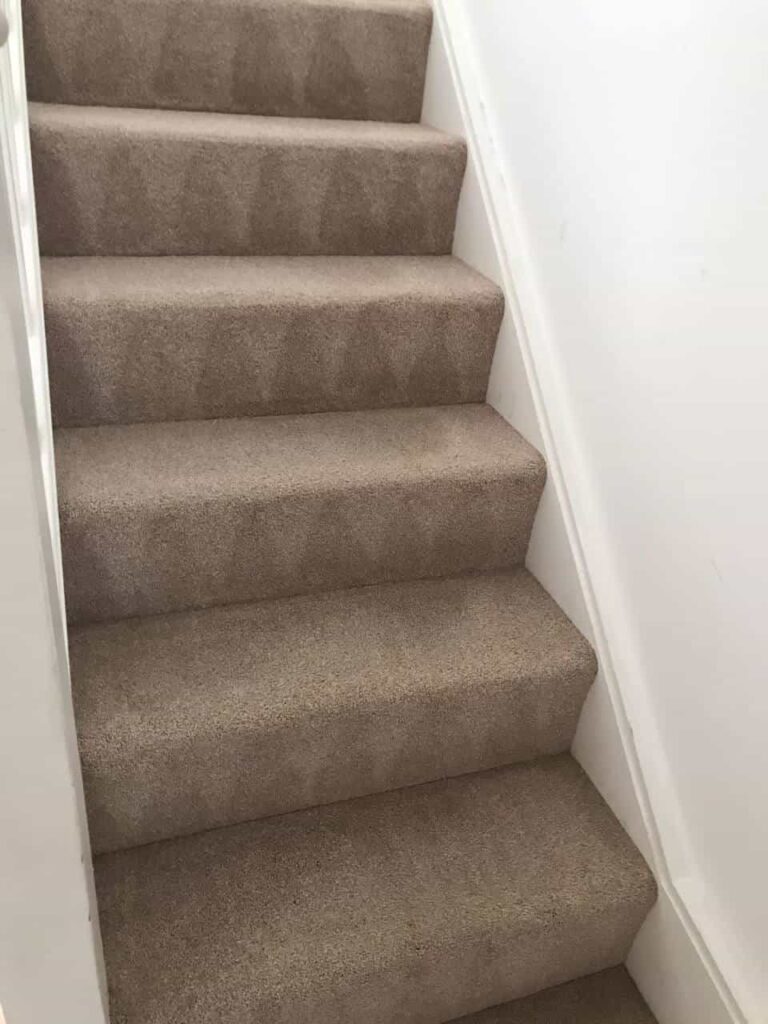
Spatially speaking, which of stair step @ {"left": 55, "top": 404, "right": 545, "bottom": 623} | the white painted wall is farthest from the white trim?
stair step @ {"left": 55, "top": 404, "right": 545, "bottom": 623}

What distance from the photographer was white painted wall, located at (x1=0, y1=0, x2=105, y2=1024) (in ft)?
2.10

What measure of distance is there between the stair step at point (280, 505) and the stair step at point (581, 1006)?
693mm

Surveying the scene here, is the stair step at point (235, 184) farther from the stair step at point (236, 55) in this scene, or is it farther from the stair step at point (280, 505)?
the stair step at point (280, 505)

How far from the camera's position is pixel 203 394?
150cm

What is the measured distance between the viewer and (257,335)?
4.81 ft

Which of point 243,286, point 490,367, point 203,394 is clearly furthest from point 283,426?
point 490,367

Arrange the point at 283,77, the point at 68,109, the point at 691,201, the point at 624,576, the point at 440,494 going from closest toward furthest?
the point at 691,201
the point at 624,576
the point at 440,494
the point at 68,109
the point at 283,77

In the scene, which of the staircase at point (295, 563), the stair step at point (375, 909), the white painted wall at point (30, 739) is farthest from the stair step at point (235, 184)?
the stair step at point (375, 909)

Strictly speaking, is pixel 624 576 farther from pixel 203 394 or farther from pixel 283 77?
pixel 283 77

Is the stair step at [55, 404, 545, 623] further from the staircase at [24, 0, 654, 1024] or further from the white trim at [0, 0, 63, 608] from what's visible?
the white trim at [0, 0, 63, 608]

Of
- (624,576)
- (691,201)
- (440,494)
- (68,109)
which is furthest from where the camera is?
(68,109)

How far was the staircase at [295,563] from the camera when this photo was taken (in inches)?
47.5

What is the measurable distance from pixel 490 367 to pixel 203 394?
21.7 inches

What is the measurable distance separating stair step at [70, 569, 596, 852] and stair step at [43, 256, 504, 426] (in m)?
0.37
